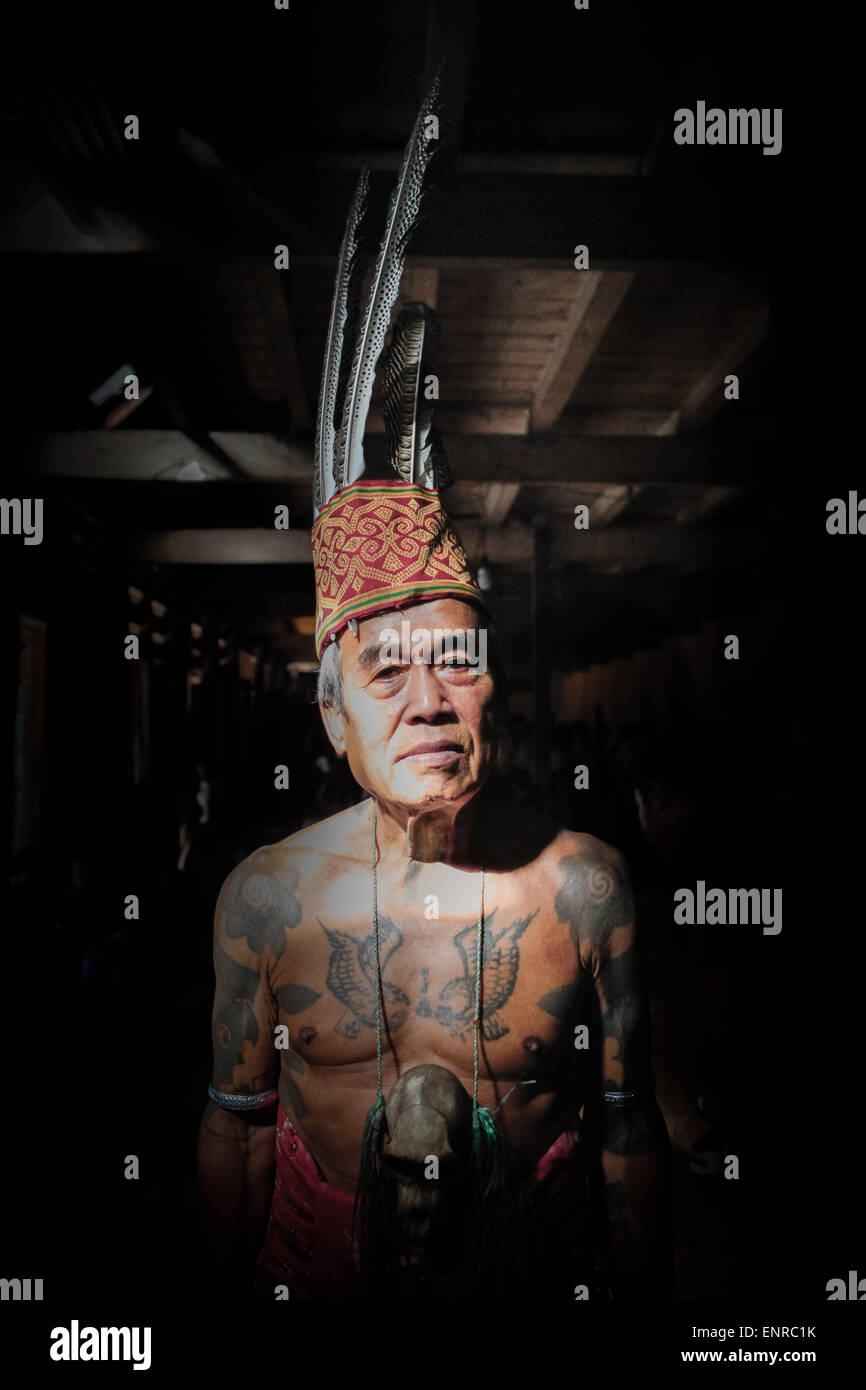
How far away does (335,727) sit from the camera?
1.37m

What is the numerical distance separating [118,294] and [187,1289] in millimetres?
1843

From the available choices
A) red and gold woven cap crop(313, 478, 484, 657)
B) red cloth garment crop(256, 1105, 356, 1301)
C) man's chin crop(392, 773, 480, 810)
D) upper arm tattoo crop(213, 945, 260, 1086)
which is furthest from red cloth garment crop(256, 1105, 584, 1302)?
red and gold woven cap crop(313, 478, 484, 657)

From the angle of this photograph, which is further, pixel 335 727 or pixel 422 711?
pixel 335 727

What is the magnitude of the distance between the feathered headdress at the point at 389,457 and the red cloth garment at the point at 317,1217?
886 mm

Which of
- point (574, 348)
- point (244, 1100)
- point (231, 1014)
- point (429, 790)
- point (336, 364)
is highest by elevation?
point (574, 348)

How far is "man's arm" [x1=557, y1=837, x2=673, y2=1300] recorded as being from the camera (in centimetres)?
134

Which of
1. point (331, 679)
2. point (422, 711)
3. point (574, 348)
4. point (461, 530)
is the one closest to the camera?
point (422, 711)

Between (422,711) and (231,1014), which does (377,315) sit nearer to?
(422,711)

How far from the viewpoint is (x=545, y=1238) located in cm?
136

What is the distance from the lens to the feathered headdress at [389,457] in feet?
4.25

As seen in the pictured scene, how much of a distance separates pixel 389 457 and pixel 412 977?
855mm

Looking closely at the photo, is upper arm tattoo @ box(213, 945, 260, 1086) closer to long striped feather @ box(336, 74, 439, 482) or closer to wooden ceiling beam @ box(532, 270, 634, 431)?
long striped feather @ box(336, 74, 439, 482)

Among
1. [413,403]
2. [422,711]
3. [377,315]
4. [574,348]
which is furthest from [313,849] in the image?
[574,348]

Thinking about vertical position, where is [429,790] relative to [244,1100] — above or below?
above
